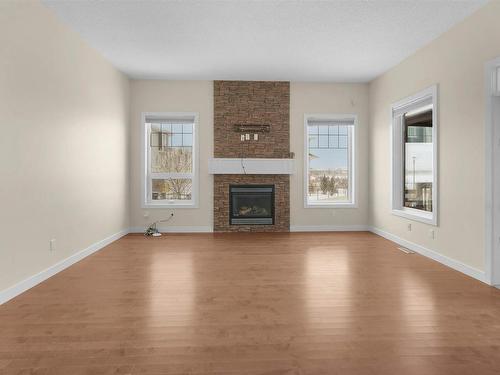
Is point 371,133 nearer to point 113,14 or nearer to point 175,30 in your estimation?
point 175,30

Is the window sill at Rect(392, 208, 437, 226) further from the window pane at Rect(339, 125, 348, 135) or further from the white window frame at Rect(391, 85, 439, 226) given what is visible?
the window pane at Rect(339, 125, 348, 135)

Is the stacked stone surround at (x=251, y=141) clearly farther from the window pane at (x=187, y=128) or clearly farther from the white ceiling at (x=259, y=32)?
the white ceiling at (x=259, y=32)

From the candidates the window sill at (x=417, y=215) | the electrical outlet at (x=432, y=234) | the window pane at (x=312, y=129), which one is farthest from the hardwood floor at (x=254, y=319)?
the window pane at (x=312, y=129)

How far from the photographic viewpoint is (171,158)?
23.0 feet

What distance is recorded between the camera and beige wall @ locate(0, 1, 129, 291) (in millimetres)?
3180

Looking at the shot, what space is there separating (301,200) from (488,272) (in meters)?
3.79

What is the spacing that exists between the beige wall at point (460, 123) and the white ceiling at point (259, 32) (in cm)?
23

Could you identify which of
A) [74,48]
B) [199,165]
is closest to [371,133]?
[199,165]

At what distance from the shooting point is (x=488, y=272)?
11.9 ft

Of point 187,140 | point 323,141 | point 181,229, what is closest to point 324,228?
point 323,141

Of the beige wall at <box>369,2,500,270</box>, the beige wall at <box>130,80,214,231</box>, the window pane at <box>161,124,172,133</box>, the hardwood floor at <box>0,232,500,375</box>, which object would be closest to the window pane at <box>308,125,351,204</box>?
the beige wall at <box>369,2,500,270</box>

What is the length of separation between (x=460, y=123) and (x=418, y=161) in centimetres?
143

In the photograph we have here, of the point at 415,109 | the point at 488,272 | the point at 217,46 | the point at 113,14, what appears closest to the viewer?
the point at 488,272

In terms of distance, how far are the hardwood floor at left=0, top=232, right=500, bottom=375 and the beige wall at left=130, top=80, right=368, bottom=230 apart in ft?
7.51
